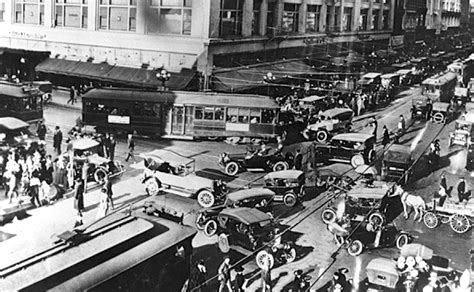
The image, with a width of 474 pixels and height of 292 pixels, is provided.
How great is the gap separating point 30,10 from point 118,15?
755cm

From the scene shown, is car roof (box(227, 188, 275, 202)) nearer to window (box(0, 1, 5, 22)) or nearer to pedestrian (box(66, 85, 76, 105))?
window (box(0, 1, 5, 22))

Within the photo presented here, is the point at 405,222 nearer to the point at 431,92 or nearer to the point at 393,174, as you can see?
the point at 393,174

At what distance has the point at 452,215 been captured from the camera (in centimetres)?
2289

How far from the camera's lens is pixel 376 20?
235 feet

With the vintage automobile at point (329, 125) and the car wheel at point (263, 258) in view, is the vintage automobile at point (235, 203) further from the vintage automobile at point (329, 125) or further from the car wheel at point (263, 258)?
the vintage automobile at point (329, 125)

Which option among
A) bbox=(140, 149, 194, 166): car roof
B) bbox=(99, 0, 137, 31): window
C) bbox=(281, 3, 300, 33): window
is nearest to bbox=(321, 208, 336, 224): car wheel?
bbox=(140, 149, 194, 166): car roof

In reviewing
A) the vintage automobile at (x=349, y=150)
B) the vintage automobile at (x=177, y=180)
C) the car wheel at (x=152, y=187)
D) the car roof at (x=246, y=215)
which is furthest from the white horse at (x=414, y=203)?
the car wheel at (x=152, y=187)

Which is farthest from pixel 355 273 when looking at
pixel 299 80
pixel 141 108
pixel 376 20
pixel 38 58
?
pixel 376 20

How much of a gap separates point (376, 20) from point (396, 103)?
21.5 m

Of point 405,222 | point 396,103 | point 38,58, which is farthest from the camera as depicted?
point 396,103

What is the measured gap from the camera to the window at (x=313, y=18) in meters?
58.3

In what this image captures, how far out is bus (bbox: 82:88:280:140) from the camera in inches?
1382

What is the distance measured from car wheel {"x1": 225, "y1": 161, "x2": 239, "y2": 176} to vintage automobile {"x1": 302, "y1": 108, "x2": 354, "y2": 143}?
9180mm

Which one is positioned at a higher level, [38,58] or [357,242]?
[38,58]
